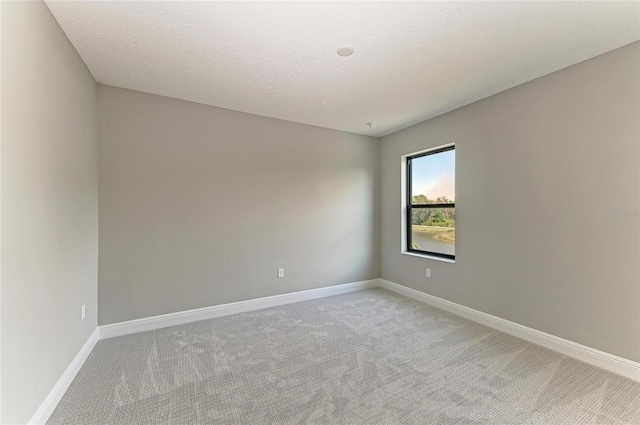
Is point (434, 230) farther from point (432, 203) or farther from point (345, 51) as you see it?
point (345, 51)

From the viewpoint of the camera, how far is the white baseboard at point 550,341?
6.82 feet

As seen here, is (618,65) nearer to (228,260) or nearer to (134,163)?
(228,260)

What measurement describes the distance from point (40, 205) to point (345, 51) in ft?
7.60

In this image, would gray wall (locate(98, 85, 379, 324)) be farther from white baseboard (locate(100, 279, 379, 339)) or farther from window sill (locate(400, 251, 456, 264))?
window sill (locate(400, 251, 456, 264))

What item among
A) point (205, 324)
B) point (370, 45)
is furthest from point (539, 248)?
point (205, 324)

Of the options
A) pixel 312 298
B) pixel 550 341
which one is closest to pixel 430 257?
pixel 550 341

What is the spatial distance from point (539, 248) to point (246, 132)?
3.43 m

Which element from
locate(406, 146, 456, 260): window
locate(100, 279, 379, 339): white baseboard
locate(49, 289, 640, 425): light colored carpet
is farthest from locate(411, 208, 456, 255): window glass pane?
locate(100, 279, 379, 339): white baseboard

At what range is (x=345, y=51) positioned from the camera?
2143 mm

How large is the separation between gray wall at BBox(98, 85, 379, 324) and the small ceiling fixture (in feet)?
5.46

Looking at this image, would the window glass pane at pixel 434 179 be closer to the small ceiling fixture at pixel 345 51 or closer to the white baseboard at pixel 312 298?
the white baseboard at pixel 312 298

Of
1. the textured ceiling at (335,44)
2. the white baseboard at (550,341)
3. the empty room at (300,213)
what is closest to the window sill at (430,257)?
the empty room at (300,213)

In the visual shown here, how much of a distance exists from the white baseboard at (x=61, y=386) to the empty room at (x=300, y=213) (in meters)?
0.02

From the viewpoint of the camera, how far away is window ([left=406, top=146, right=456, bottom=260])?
11.6 feet
